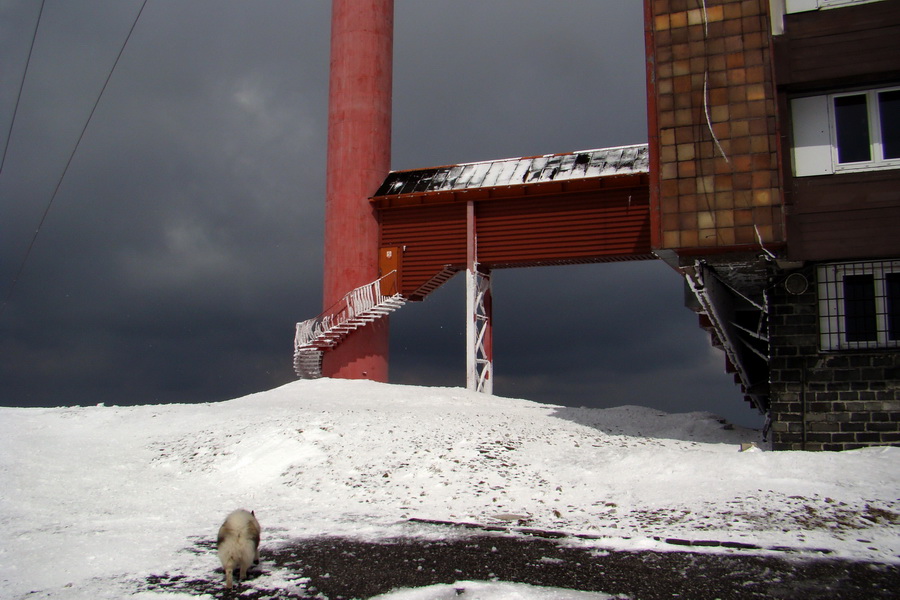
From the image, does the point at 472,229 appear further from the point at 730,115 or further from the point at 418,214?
the point at 730,115

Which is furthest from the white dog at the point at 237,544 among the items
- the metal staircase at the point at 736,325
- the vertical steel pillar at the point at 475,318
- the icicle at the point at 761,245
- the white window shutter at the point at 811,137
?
the vertical steel pillar at the point at 475,318

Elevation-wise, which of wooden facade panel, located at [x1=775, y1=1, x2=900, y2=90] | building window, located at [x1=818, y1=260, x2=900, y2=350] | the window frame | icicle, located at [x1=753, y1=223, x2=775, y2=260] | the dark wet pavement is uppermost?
wooden facade panel, located at [x1=775, y1=1, x2=900, y2=90]

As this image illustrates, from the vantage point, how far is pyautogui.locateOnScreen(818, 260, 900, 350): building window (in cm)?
1351

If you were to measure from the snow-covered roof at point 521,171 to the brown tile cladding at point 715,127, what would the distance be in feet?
38.1

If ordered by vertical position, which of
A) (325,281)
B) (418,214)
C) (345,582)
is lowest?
(345,582)

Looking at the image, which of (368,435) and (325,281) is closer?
(368,435)

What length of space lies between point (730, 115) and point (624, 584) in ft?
32.8

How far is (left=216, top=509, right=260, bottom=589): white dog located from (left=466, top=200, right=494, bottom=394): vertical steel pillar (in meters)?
20.2

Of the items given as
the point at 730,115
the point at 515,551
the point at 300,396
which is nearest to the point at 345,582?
the point at 515,551

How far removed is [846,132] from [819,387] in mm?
4811

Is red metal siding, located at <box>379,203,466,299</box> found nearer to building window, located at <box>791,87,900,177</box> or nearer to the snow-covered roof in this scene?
the snow-covered roof

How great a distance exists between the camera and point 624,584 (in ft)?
24.2

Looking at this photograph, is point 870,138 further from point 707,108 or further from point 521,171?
point 521,171

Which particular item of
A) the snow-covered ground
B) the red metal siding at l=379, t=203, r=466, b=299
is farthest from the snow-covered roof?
the snow-covered ground
